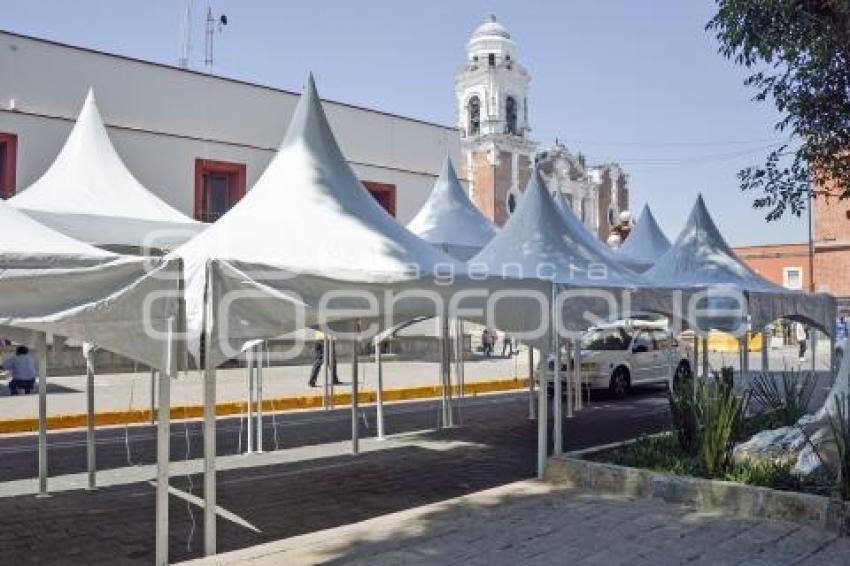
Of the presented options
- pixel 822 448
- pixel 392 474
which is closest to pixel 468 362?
pixel 392 474

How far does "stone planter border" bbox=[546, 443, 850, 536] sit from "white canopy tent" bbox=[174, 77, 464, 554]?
2365mm

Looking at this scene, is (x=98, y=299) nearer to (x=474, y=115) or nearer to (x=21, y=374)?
(x=21, y=374)

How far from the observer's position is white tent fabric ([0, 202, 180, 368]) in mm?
5078

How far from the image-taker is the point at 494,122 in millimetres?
50719

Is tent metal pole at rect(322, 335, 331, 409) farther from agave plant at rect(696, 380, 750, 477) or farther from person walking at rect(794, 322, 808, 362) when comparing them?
person walking at rect(794, 322, 808, 362)

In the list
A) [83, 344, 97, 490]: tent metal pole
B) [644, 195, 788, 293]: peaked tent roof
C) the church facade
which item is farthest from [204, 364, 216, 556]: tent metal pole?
the church facade

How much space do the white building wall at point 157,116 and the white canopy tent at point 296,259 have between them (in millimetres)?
13842

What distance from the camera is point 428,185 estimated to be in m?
28.1

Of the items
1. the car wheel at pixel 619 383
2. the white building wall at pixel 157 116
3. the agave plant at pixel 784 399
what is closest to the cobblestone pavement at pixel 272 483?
the agave plant at pixel 784 399

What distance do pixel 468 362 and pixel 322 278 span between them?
→ 22.1 metres

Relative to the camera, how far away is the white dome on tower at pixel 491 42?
2094 inches

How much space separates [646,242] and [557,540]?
A: 40.7 feet

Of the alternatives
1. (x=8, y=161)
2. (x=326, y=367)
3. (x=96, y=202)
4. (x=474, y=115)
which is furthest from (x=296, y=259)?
(x=474, y=115)

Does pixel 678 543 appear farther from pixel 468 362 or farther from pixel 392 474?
pixel 468 362
